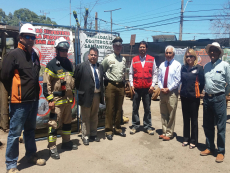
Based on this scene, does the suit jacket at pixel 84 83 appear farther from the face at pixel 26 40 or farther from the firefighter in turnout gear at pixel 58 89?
the face at pixel 26 40

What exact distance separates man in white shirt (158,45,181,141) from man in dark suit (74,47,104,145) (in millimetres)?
1442

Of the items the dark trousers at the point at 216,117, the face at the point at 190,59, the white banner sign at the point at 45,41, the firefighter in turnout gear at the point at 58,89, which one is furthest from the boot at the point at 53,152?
the face at the point at 190,59

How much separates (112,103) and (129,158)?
1.37m

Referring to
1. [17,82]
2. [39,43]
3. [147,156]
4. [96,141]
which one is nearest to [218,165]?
[147,156]

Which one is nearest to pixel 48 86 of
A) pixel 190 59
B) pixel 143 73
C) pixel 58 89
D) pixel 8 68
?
pixel 58 89

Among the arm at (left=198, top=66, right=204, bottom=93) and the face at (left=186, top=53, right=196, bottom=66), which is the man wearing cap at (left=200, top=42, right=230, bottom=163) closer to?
the arm at (left=198, top=66, right=204, bottom=93)

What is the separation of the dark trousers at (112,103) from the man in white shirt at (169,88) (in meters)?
1.00

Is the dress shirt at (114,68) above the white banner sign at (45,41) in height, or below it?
below

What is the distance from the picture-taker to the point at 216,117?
3510 mm

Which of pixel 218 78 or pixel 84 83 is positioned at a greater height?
pixel 218 78

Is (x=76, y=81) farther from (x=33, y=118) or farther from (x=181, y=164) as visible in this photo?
(x=181, y=164)

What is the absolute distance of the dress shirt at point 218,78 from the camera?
3385 mm

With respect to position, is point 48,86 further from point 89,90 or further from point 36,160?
point 36,160

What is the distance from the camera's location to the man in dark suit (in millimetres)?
3961
